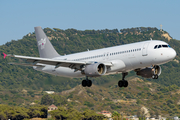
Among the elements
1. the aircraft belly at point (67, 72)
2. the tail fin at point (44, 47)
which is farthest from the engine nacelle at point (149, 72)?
the tail fin at point (44, 47)

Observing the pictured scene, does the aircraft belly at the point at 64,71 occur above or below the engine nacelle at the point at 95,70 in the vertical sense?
above

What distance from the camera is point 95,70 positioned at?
4259 cm

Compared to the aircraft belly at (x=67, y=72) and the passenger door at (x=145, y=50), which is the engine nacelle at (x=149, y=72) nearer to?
the passenger door at (x=145, y=50)

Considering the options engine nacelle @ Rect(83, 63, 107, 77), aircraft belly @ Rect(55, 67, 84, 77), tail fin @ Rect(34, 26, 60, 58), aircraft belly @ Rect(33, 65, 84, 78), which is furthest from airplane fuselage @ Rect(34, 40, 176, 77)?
tail fin @ Rect(34, 26, 60, 58)

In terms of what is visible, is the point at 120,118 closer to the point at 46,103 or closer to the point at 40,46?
the point at 46,103

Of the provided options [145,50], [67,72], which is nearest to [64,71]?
[67,72]

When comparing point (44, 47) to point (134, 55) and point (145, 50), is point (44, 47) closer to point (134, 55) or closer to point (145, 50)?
point (134, 55)

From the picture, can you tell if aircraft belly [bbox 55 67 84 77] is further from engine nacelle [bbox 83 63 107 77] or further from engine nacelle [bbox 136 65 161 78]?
engine nacelle [bbox 136 65 161 78]

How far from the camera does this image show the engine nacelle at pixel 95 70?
140 ft

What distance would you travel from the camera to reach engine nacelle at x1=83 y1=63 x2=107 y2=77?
42656mm

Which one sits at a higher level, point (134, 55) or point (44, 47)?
point (44, 47)

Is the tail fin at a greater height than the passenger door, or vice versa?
the tail fin

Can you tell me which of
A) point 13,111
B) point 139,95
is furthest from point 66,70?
point 139,95

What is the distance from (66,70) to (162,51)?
55.3ft
